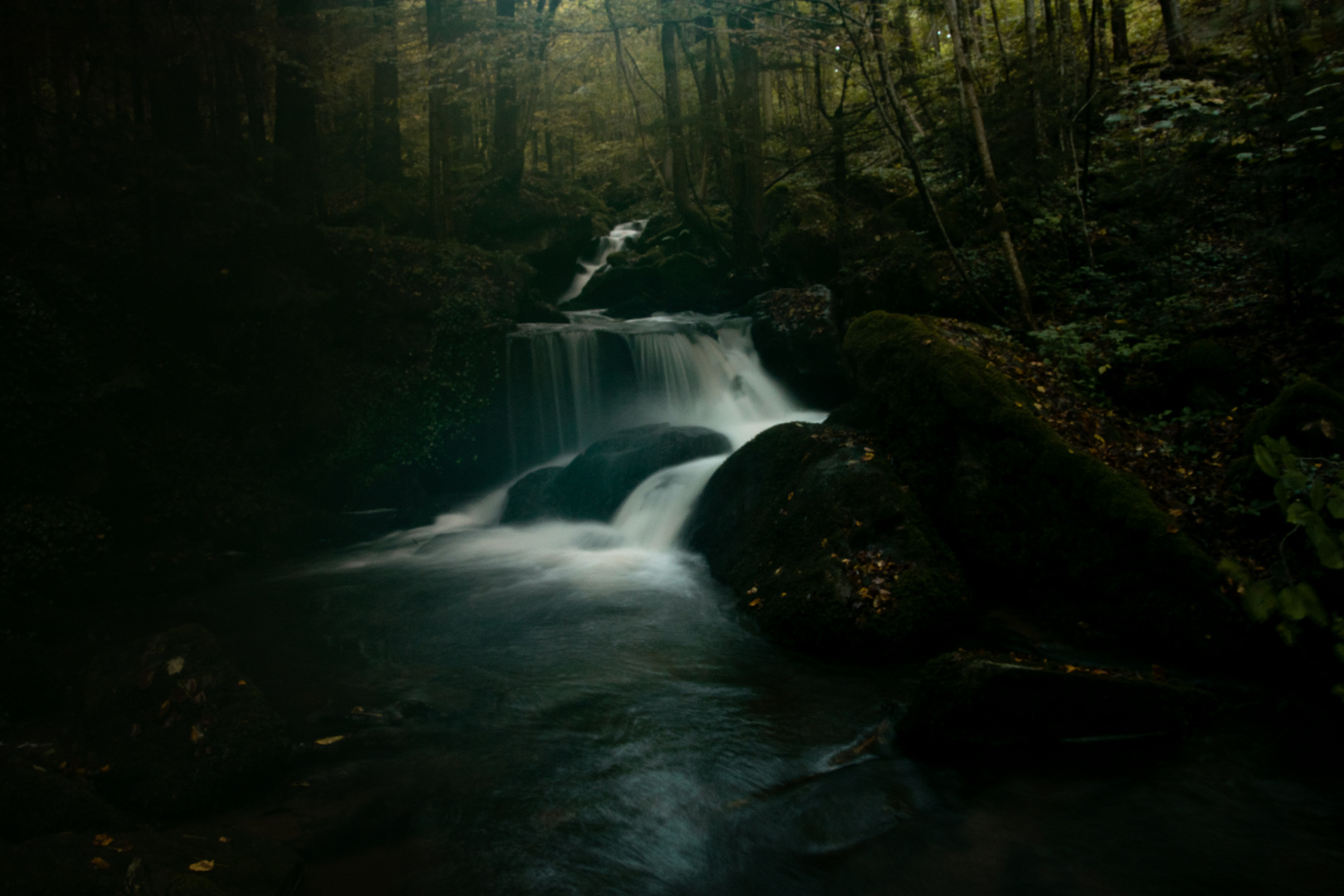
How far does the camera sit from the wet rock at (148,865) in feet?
9.31

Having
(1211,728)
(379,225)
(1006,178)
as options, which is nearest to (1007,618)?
(1211,728)

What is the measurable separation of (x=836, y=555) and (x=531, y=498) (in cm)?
654

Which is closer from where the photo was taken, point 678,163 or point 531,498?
point 531,498

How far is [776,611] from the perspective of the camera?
6.21m

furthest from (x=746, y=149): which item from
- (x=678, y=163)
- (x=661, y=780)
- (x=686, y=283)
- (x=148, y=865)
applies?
(x=148, y=865)

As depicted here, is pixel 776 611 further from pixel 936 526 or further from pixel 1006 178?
pixel 1006 178

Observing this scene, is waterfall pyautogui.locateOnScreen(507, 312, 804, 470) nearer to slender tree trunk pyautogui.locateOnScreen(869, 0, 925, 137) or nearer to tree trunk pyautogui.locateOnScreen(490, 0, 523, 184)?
slender tree trunk pyautogui.locateOnScreen(869, 0, 925, 137)

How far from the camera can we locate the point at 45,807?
3676 mm

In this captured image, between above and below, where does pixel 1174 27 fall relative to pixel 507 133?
below

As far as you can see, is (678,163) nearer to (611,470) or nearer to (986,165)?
(611,470)

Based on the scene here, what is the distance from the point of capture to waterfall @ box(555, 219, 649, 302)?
21.0m

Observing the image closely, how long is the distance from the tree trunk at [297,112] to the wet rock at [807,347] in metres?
9.03

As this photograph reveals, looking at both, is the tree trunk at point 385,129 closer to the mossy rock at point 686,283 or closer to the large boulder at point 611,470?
the mossy rock at point 686,283

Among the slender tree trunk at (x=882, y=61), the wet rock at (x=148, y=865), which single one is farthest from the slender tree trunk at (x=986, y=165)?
the wet rock at (x=148, y=865)
